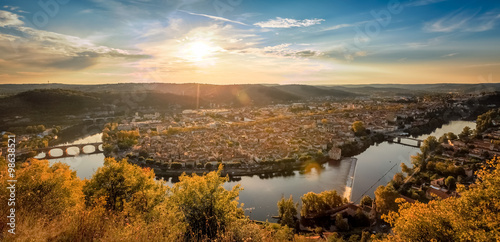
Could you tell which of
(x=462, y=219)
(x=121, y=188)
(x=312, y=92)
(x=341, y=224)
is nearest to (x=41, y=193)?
(x=121, y=188)

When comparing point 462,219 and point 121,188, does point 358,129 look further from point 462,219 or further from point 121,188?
point 121,188

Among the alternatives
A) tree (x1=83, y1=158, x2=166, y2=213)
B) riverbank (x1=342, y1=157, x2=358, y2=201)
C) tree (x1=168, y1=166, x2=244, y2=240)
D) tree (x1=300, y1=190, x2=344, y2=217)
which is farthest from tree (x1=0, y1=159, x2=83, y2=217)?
riverbank (x1=342, y1=157, x2=358, y2=201)

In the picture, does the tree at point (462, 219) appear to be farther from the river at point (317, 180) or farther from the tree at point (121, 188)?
the river at point (317, 180)

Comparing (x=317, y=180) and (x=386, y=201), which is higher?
(x=386, y=201)

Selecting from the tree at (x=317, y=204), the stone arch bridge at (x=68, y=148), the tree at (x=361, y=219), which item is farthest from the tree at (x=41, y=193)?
the stone arch bridge at (x=68, y=148)

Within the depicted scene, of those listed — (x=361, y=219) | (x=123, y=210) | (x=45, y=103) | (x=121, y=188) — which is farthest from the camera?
(x=45, y=103)

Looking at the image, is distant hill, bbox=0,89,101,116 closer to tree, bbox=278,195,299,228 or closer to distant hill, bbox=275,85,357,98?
tree, bbox=278,195,299,228

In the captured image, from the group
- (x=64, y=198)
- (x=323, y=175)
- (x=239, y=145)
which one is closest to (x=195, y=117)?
(x=239, y=145)
